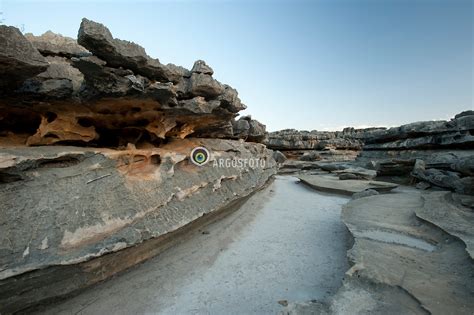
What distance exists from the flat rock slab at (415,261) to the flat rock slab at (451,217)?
108 mm

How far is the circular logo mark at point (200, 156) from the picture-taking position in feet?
18.1

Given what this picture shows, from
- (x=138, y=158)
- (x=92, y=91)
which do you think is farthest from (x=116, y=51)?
(x=138, y=158)

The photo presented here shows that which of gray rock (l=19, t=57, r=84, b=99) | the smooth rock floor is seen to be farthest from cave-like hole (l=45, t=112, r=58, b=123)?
the smooth rock floor

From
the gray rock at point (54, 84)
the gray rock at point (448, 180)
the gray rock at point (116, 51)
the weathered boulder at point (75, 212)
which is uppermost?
the gray rock at point (116, 51)

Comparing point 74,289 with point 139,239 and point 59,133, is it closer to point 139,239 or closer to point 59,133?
point 139,239

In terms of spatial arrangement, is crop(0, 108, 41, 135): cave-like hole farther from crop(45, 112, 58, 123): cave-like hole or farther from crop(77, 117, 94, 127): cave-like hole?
crop(77, 117, 94, 127): cave-like hole

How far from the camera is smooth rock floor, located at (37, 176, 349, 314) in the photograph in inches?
118

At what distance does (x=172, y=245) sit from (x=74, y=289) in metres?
1.77

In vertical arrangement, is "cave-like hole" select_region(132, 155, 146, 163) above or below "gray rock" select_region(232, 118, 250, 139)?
below

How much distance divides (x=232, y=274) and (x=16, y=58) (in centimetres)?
395

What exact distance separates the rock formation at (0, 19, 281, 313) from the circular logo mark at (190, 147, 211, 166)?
20 cm

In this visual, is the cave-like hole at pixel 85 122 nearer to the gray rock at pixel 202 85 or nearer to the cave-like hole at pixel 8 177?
the cave-like hole at pixel 8 177

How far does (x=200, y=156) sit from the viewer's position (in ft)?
18.8

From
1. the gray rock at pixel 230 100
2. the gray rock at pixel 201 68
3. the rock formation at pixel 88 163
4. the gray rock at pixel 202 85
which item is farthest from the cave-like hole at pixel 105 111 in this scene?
the gray rock at pixel 230 100
